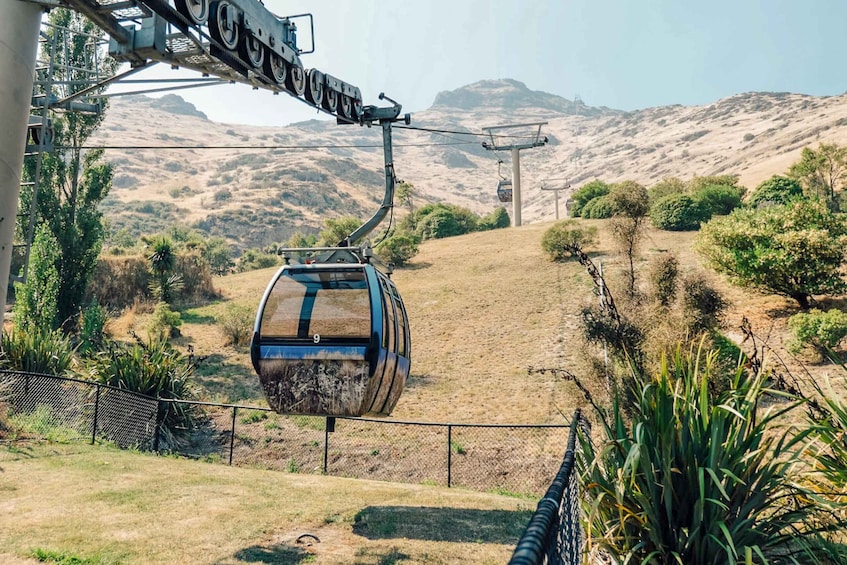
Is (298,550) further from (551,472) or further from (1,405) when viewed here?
(1,405)

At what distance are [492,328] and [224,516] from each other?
2320 cm

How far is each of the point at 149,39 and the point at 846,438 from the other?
863cm

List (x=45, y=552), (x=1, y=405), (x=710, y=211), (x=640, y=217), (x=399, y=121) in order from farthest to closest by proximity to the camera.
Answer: (x=710, y=211) < (x=640, y=217) < (x=1, y=405) < (x=399, y=121) < (x=45, y=552)

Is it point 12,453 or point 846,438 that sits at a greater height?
point 846,438

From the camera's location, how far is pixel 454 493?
11.9 m

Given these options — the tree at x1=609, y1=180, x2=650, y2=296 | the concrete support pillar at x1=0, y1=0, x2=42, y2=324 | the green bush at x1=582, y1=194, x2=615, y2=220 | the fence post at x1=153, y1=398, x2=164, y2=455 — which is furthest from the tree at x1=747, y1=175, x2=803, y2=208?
the concrete support pillar at x1=0, y1=0, x2=42, y2=324

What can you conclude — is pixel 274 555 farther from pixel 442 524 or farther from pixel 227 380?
pixel 227 380

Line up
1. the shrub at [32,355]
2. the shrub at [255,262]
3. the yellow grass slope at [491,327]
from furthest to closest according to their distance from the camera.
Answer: the shrub at [255,262] → the yellow grass slope at [491,327] → the shrub at [32,355]

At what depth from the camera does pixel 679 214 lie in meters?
46.2

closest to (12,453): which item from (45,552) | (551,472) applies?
(45,552)

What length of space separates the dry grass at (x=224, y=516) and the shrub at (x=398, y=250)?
33.9m

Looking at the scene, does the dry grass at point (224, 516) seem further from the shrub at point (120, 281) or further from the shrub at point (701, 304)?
the shrub at point (120, 281)

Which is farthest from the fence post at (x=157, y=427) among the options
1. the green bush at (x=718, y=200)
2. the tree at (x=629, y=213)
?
the green bush at (x=718, y=200)

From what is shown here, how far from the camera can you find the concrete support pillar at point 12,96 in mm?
6363
